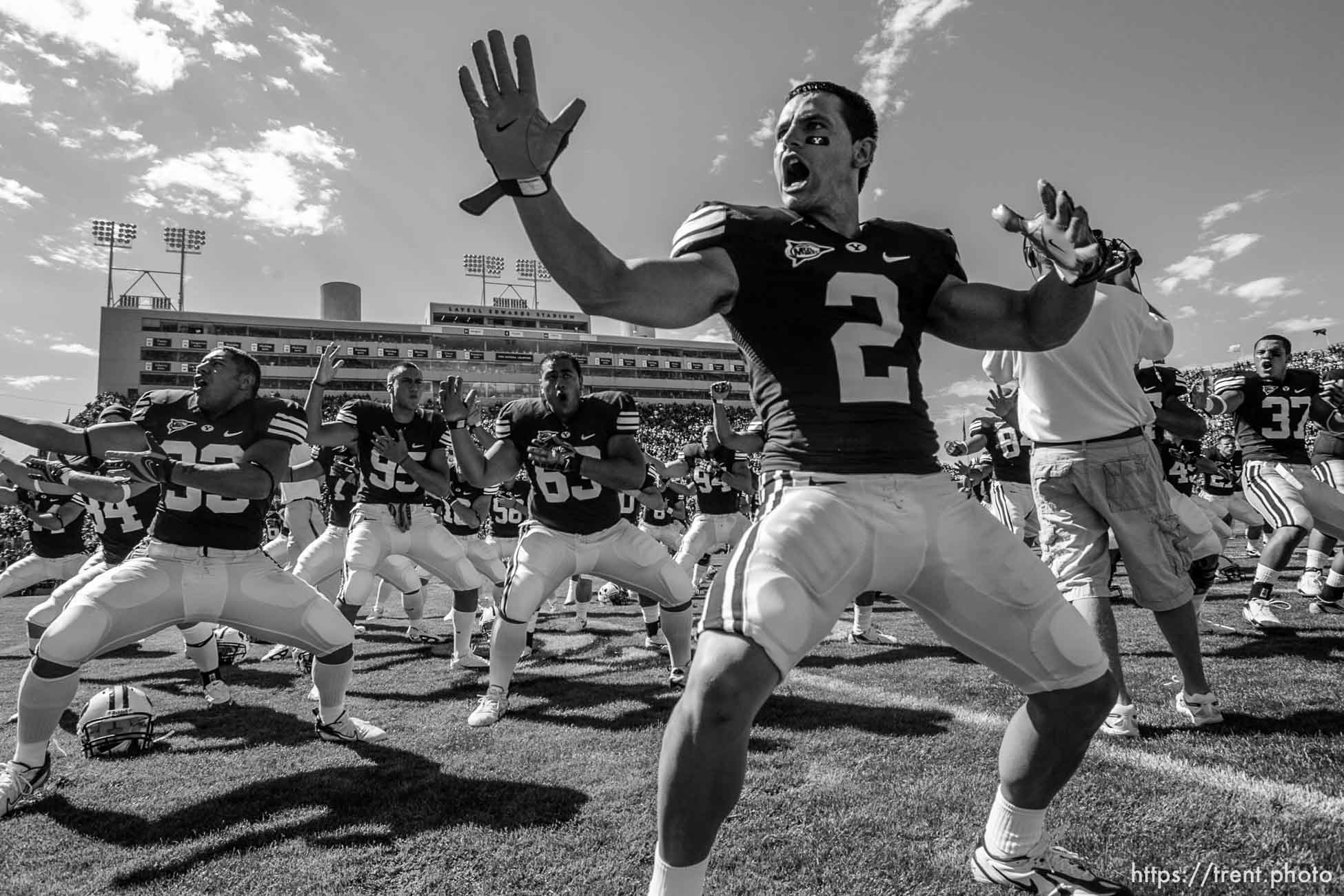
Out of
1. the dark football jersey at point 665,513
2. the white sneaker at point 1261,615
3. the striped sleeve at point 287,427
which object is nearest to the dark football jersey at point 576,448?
the striped sleeve at point 287,427

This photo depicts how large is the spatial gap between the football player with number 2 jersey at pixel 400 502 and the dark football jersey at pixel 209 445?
183 centimetres

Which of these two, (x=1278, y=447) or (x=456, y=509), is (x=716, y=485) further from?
(x=1278, y=447)

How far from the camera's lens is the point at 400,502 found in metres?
6.66

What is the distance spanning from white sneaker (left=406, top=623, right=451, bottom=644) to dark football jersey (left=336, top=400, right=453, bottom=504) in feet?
6.81

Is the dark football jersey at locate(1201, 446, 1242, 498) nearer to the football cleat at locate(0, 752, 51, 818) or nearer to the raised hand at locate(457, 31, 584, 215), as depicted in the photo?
the raised hand at locate(457, 31, 584, 215)

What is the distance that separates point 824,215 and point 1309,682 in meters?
4.22

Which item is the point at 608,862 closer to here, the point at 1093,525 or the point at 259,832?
the point at 259,832

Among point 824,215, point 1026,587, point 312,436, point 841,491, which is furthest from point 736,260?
point 312,436

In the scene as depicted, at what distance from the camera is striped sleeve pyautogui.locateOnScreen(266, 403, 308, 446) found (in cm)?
434

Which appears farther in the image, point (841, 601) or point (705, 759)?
point (841, 601)

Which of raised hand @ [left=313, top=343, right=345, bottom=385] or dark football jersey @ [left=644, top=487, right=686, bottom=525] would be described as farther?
dark football jersey @ [left=644, top=487, right=686, bottom=525]

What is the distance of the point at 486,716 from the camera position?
187 inches

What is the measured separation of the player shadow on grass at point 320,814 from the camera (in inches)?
115

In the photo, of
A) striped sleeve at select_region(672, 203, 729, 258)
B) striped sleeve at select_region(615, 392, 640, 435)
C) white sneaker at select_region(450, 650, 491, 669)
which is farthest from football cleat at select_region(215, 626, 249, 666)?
striped sleeve at select_region(672, 203, 729, 258)
